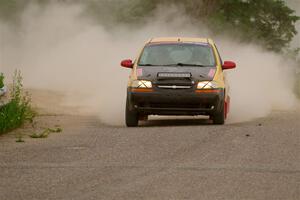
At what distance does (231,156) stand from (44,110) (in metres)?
11.2

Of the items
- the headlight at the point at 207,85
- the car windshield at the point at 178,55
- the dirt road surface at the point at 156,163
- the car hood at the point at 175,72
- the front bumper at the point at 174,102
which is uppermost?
the car windshield at the point at 178,55

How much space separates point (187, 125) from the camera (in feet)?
69.7

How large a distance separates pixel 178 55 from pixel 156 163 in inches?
296

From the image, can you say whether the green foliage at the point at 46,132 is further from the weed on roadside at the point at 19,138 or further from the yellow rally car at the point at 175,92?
the yellow rally car at the point at 175,92

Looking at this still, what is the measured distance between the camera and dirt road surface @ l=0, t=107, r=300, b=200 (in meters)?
12.2

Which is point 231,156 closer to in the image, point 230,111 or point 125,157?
point 125,157

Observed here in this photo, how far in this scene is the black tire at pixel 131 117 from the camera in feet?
68.4

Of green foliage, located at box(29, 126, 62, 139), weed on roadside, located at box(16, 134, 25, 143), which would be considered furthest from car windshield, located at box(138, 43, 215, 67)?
weed on roadside, located at box(16, 134, 25, 143)

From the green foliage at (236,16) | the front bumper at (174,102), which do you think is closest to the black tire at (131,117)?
the front bumper at (174,102)

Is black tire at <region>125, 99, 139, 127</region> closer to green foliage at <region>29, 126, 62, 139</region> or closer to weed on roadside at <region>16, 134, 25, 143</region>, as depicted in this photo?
green foliage at <region>29, 126, 62, 139</region>

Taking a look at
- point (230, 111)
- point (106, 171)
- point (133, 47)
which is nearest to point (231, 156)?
point (106, 171)

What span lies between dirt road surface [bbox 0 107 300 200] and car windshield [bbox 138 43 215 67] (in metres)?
1.50

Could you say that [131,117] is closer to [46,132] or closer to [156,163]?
[46,132]

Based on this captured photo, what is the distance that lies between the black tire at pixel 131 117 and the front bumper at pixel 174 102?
0.39 ft
